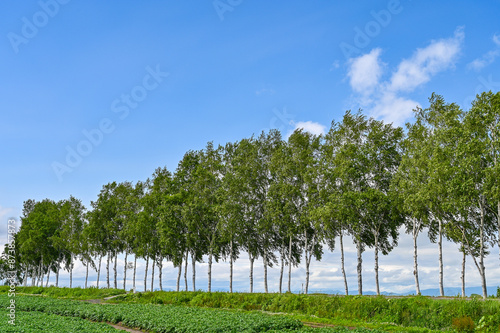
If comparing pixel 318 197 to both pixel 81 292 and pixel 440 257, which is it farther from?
pixel 81 292

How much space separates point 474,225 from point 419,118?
14130 mm

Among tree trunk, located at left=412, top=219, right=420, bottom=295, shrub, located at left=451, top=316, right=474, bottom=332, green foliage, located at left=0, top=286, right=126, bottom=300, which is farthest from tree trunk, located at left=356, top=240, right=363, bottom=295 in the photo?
green foliage, located at left=0, top=286, right=126, bottom=300

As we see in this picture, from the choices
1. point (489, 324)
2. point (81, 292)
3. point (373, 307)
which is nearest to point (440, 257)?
point (373, 307)

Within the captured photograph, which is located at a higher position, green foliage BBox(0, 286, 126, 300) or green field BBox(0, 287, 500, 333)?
green field BBox(0, 287, 500, 333)

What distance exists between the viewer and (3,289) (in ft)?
269

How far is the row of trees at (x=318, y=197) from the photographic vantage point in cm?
4025

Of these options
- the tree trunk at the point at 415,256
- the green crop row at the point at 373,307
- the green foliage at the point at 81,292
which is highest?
the tree trunk at the point at 415,256

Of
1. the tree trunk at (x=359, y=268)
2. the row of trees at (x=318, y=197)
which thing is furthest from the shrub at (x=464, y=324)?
the tree trunk at (x=359, y=268)

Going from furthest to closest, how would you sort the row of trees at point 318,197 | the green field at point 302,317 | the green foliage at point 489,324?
the row of trees at point 318,197 → the green field at point 302,317 → the green foliage at point 489,324

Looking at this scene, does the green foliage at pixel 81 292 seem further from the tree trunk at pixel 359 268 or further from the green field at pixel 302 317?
the tree trunk at pixel 359 268

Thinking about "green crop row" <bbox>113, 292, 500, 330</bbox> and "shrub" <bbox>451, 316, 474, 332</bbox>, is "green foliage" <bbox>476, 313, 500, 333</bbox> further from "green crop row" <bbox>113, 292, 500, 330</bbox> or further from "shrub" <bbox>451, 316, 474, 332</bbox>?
"shrub" <bbox>451, 316, 474, 332</bbox>

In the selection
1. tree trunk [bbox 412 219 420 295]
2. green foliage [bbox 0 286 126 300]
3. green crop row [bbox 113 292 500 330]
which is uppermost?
tree trunk [bbox 412 219 420 295]

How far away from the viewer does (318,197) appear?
5247cm

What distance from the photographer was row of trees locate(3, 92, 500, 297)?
4025 centimetres
